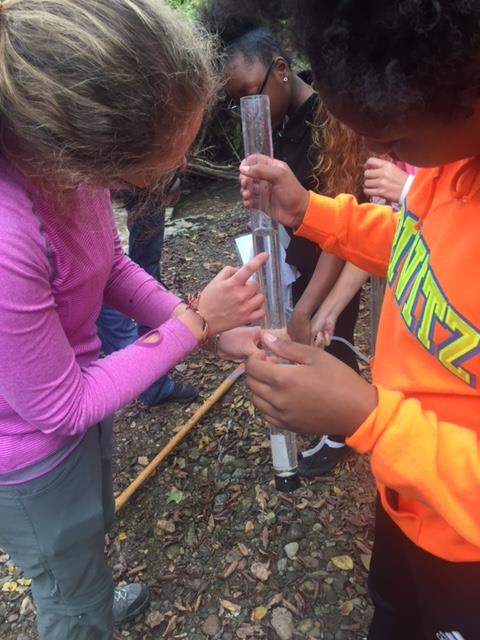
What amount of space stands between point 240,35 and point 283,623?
2.37m

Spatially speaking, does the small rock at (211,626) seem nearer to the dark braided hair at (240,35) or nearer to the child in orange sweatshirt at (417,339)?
the child in orange sweatshirt at (417,339)

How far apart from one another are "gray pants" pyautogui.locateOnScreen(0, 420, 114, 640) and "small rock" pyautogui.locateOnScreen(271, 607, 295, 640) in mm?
757

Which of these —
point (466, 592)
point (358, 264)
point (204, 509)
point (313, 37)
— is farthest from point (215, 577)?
point (313, 37)

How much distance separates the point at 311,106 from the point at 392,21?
4.90ft

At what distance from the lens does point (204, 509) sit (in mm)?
2516

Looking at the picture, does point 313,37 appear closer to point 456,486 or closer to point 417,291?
point 417,291

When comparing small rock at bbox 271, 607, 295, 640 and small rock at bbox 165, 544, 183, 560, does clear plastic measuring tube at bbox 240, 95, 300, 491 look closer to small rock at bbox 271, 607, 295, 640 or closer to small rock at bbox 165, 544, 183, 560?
small rock at bbox 271, 607, 295, 640

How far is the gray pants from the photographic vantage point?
132 centimetres

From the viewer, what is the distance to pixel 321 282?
2086 mm

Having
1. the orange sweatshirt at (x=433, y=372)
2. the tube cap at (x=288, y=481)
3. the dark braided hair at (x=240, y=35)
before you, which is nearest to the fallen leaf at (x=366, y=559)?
Answer: the tube cap at (x=288, y=481)

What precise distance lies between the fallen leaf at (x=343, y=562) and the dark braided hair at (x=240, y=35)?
6.86 feet

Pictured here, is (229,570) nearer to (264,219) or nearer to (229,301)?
(229,301)

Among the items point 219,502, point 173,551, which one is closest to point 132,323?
point 219,502

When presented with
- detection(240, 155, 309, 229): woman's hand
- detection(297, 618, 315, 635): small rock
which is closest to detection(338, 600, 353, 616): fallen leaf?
detection(297, 618, 315, 635): small rock
